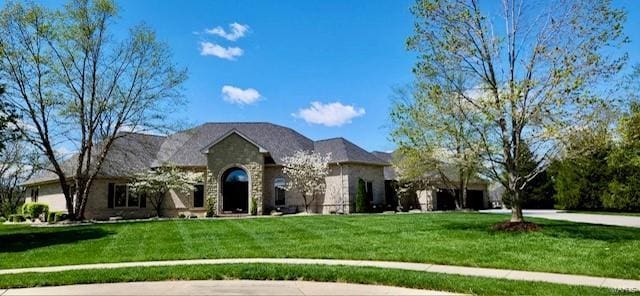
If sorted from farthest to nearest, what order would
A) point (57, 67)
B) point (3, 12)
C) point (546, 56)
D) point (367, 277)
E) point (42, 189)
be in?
point (42, 189) → point (57, 67) → point (3, 12) → point (546, 56) → point (367, 277)

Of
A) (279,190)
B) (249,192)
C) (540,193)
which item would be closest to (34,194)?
(249,192)

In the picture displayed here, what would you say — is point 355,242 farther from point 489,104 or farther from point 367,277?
point 489,104

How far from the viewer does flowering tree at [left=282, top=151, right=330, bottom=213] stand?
30141mm

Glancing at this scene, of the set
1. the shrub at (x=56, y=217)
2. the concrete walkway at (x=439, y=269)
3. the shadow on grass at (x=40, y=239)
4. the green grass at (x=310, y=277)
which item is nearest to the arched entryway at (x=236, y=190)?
the shrub at (x=56, y=217)

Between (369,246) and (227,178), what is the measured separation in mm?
19748

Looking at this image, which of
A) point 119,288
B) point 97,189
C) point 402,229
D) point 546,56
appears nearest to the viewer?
point 119,288

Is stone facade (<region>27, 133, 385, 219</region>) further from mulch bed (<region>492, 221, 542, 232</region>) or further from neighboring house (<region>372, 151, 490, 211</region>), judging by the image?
mulch bed (<region>492, 221, 542, 232</region>)

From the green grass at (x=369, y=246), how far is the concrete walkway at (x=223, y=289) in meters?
3.13

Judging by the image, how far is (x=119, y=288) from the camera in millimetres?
7516

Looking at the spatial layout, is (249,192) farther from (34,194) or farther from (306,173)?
(34,194)

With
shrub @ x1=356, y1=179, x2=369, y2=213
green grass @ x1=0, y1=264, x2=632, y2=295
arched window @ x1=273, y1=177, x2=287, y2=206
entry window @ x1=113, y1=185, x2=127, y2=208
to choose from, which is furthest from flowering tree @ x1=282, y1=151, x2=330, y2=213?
green grass @ x1=0, y1=264, x2=632, y2=295

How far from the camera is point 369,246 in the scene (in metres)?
12.3

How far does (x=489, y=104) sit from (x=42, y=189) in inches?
1300

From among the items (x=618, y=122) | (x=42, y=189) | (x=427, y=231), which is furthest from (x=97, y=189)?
(x=618, y=122)
